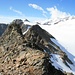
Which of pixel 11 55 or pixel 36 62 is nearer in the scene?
pixel 36 62

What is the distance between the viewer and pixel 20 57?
2756 cm

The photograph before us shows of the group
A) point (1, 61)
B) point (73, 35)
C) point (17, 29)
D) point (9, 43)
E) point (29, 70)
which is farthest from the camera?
point (73, 35)

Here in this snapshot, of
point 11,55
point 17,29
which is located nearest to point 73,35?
point 17,29

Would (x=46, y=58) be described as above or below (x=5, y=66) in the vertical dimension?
above

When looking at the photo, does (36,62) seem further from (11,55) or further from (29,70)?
(11,55)

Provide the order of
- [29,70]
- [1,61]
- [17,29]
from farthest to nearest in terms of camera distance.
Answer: [17,29] < [1,61] < [29,70]

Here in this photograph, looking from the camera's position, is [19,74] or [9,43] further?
[9,43]

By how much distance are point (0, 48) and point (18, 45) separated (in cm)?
311

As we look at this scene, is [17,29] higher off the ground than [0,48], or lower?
higher

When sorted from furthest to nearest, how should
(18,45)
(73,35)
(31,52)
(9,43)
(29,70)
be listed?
1. (73,35)
2. (9,43)
3. (18,45)
4. (31,52)
5. (29,70)

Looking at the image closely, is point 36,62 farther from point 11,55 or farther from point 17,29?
point 17,29

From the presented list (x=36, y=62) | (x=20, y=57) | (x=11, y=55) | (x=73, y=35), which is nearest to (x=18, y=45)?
(x=11, y=55)

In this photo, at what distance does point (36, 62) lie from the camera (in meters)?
25.1

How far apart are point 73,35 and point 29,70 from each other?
164m
